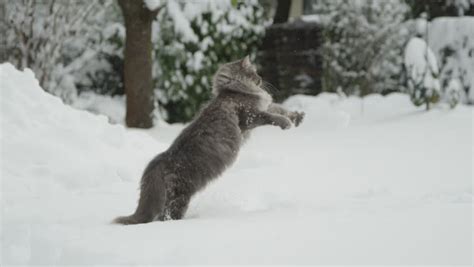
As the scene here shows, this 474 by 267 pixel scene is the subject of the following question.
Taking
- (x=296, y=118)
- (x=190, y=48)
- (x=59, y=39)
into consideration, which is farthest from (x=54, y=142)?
(x=190, y=48)

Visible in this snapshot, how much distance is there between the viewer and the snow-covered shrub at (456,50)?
409 inches

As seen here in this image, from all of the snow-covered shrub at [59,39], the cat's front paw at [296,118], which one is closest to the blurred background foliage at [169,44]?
the snow-covered shrub at [59,39]

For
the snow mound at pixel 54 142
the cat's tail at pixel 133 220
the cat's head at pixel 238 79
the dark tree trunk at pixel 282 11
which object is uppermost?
the cat's head at pixel 238 79

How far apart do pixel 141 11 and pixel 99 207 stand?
5079mm

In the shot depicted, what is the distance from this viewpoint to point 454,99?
8883 millimetres

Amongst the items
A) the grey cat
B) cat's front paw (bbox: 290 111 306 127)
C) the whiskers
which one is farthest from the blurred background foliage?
the grey cat

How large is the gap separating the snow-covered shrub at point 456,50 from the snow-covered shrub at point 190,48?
3.58 metres

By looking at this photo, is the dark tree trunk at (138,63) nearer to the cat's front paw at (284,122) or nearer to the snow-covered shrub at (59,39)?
the snow-covered shrub at (59,39)

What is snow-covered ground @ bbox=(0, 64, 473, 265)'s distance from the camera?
2.94m

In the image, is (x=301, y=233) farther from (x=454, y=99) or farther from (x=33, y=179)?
(x=454, y=99)

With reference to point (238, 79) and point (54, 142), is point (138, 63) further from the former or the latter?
point (238, 79)

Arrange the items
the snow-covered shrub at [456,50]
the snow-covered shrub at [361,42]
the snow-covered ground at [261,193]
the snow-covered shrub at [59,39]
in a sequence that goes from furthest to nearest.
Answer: the snow-covered shrub at [361,42], the snow-covered shrub at [456,50], the snow-covered shrub at [59,39], the snow-covered ground at [261,193]

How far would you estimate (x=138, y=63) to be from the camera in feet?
30.3

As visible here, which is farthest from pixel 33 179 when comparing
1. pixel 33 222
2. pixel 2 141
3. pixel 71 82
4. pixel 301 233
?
pixel 71 82
